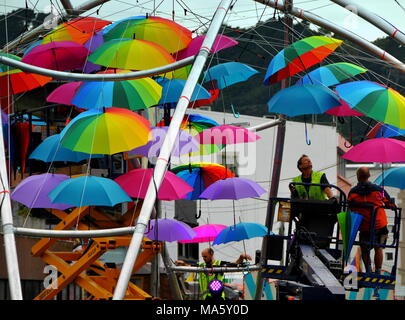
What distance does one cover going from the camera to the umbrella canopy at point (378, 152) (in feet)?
62.5

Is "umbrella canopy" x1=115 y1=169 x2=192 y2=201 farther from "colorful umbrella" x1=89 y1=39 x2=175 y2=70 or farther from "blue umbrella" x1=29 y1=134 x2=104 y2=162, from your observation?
"colorful umbrella" x1=89 y1=39 x2=175 y2=70

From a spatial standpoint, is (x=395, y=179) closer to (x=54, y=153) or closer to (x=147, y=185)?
(x=147, y=185)

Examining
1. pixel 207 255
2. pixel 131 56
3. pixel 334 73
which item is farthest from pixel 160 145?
pixel 334 73

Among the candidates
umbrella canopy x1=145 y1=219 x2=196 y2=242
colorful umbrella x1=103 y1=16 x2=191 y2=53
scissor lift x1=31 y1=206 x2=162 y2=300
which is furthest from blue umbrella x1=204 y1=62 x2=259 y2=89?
umbrella canopy x1=145 y1=219 x2=196 y2=242

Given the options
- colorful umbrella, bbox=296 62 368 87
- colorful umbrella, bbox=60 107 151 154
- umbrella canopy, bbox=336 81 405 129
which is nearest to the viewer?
umbrella canopy, bbox=336 81 405 129

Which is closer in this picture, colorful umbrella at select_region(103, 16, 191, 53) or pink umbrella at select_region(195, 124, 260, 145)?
pink umbrella at select_region(195, 124, 260, 145)

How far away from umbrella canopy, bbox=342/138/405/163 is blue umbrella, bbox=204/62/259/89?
8213mm

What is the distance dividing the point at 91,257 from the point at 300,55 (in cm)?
694

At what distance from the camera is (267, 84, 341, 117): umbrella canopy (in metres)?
20.3

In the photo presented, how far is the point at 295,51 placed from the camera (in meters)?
22.3

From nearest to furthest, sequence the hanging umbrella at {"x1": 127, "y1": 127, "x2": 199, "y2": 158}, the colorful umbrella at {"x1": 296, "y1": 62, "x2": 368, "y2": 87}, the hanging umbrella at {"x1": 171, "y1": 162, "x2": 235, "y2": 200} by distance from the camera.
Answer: the hanging umbrella at {"x1": 127, "y1": 127, "x2": 199, "y2": 158}
the colorful umbrella at {"x1": 296, "y1": 62, "x2": 368, "y2": 87}
the hanging umbrella at {"x1": 171, "y1": 162, "x2": 235, "y2": 200}

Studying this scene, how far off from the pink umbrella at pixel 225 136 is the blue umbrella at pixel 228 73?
334 centimetres

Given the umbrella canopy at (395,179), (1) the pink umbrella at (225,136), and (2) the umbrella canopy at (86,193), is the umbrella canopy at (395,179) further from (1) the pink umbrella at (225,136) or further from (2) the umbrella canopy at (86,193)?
(2) the umbrella canopy at (86,193)
